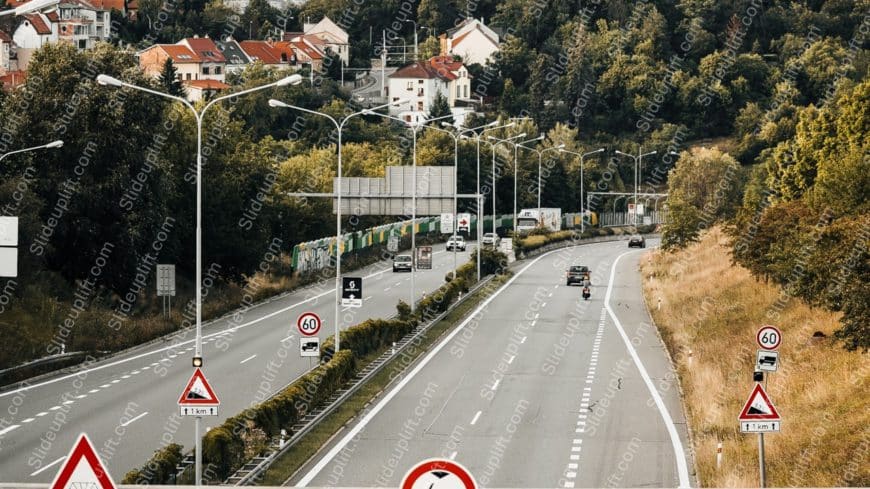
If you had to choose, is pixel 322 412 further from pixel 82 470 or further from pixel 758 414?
pixel 82 470

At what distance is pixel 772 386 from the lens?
3688cm

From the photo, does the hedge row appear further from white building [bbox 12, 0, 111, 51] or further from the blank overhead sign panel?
white building [bbox 12, 0, 111, 51]

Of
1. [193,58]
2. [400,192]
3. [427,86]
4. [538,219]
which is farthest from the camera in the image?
[427,86]

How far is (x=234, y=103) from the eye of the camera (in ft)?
447

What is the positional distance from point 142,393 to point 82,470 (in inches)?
1162

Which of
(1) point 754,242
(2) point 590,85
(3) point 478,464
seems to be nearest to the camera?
(3) point 478,464

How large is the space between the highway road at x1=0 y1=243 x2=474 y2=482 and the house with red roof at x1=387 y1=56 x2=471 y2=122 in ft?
386

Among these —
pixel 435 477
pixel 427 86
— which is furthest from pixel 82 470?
pixel 427 86

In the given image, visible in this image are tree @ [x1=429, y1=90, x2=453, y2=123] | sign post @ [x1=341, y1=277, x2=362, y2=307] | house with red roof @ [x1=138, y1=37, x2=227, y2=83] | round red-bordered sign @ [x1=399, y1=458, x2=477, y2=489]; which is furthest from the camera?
house with red roof @ [x1=138, y1=37, x2=227, y2=83]

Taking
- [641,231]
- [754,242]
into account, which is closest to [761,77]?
[641,231]

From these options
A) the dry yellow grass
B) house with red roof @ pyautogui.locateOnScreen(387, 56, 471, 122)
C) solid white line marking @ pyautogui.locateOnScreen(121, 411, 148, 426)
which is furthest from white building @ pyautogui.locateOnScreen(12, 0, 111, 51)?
solid white line marking @ pyautogui.locateOnScreen(121, 411, 148, 426)

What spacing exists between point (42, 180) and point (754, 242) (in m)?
29.9

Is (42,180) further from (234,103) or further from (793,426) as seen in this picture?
(234,103)

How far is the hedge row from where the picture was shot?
23422mm
